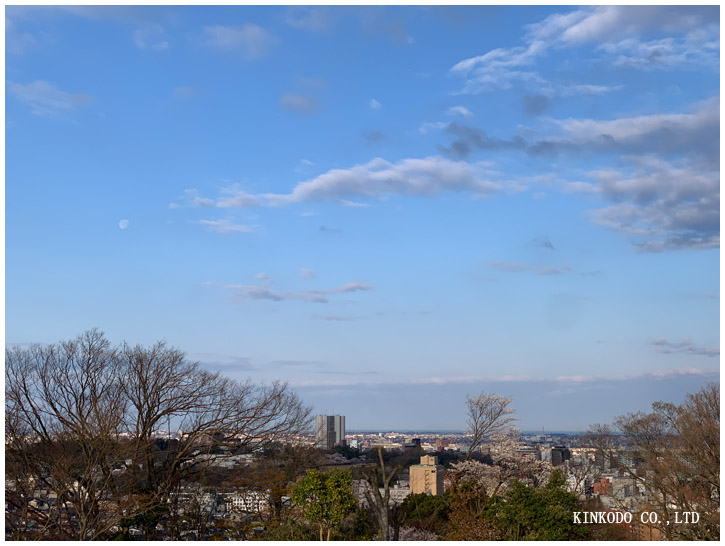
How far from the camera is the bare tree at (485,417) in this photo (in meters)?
8.25

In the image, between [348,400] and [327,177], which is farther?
[348,400]

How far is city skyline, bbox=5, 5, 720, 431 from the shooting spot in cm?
628

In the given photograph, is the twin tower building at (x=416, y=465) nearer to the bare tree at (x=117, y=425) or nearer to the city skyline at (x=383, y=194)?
the city skyline at (x=383, y=194)

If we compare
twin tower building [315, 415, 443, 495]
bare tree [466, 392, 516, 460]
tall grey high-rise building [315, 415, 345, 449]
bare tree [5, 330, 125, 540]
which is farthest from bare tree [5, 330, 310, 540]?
bare tree [466, 392, 516, 460]

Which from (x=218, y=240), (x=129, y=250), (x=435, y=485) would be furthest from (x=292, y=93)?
(x=435, y=485)

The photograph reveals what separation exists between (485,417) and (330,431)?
208cm

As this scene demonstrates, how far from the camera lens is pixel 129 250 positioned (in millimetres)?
7344

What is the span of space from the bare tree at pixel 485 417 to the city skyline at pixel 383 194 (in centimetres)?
18

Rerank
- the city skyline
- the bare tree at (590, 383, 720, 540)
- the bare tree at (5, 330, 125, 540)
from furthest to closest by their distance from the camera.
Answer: the city skyline → the bare tree at (5, 330, 125, 540) → the bare tree at (590, 383, 720, 540)

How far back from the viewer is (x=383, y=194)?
308 inches

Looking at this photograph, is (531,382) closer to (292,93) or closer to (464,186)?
(464,186)

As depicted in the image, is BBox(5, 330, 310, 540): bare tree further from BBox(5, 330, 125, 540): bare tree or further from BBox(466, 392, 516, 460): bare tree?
BBox(466, 392, 516, 460): bare tree

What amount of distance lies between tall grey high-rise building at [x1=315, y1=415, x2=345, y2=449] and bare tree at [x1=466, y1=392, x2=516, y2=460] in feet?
5.90

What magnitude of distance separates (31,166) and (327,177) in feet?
10.5
